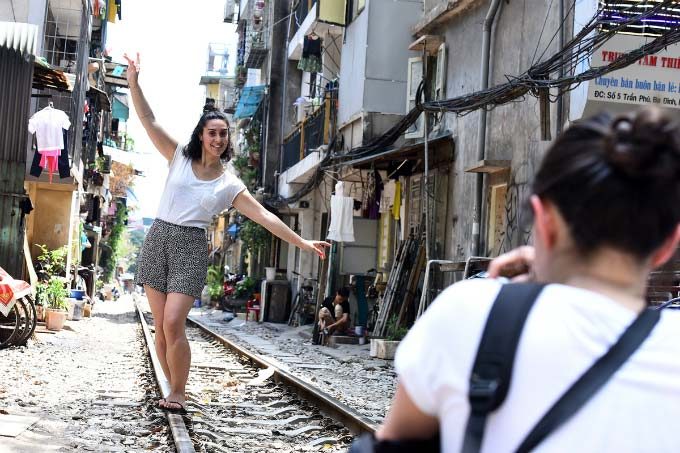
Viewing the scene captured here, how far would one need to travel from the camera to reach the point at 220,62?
87375 millimetres

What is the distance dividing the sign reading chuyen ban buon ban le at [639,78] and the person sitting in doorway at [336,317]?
30.1ft

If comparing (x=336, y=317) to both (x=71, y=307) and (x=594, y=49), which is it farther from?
(x=594, y=49)

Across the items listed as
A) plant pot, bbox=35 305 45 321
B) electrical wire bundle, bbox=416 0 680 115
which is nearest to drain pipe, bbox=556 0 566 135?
electrical wire bundle, bbox=416 0 680 115

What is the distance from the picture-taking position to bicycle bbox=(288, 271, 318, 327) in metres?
25.2

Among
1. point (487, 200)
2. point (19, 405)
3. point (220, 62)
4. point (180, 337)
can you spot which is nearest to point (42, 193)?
point (487, 200)

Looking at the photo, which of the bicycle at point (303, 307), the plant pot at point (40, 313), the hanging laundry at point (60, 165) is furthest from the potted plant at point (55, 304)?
the bicycle at point (303, 307)

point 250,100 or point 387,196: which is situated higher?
point 250,100

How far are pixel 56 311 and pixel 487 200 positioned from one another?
27.2 ft

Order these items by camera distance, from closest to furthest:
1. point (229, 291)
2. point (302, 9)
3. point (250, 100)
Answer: point (302, 9) < point (229, 291) < point (250, 100)

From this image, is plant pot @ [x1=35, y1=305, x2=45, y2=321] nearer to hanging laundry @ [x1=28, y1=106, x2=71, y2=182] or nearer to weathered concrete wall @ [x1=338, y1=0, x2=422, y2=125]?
hanging laundry @ [x1=28, y1=106, x2=71, y2=182]

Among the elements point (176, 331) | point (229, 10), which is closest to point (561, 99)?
point (176, 331)

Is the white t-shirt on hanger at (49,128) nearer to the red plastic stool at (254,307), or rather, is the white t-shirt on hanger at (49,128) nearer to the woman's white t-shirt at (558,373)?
the red plastic stool at (254,307)

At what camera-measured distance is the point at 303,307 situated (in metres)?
25.5

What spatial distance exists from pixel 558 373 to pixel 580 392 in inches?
1.8
